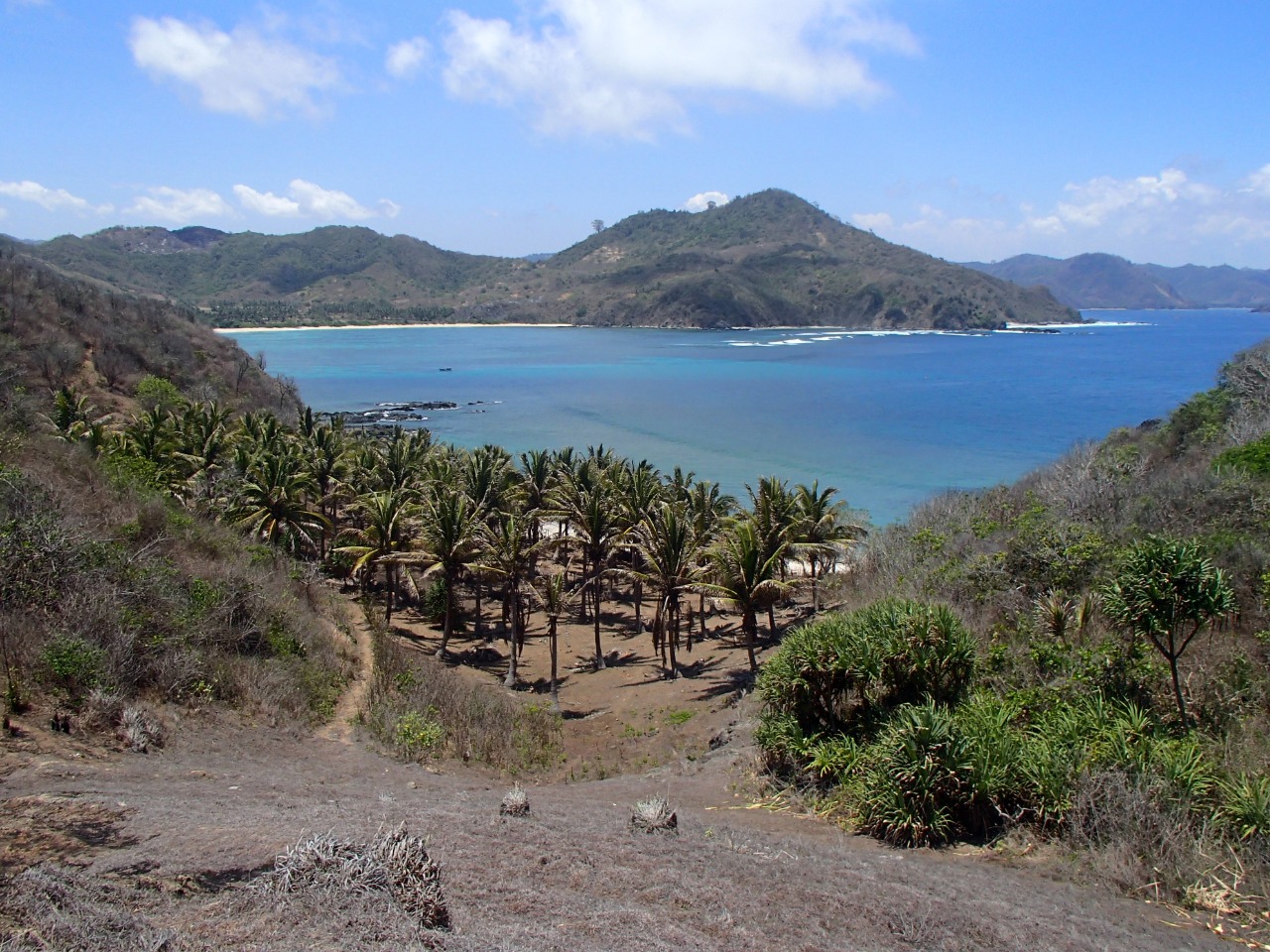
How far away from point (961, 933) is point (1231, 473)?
18.3 meters

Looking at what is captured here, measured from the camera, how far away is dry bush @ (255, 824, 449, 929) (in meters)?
6.26

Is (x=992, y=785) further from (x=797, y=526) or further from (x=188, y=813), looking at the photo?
(x=797, y=526)

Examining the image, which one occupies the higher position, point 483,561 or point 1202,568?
point 1202,568

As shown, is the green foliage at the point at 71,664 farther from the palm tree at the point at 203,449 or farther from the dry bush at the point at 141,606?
the palm tree at the point at 203,449

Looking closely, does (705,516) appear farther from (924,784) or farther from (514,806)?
(514,806)

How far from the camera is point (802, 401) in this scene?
346 feet

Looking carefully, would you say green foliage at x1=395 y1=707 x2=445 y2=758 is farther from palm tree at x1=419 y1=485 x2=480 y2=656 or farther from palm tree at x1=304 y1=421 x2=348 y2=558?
palm tree at x1=304 y1=421 x2=348 y2=558

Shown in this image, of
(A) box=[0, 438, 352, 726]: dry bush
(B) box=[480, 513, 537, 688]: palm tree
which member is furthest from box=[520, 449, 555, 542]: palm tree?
(A) box=[0, 438, 352, 726]: dry bush

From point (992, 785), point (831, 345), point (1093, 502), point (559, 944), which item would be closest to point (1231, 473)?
point (1093, 502)

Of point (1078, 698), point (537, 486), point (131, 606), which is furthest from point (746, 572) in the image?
point (537, 486)

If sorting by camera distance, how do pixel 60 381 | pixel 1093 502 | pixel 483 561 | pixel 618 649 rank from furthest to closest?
pixel 60 381 < pixel 618 649 < pixel 483 561 < pixel 1093 502

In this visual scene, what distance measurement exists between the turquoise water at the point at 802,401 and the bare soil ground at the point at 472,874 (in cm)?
4504

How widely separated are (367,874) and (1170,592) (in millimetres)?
11122

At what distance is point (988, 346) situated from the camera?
193500mm
